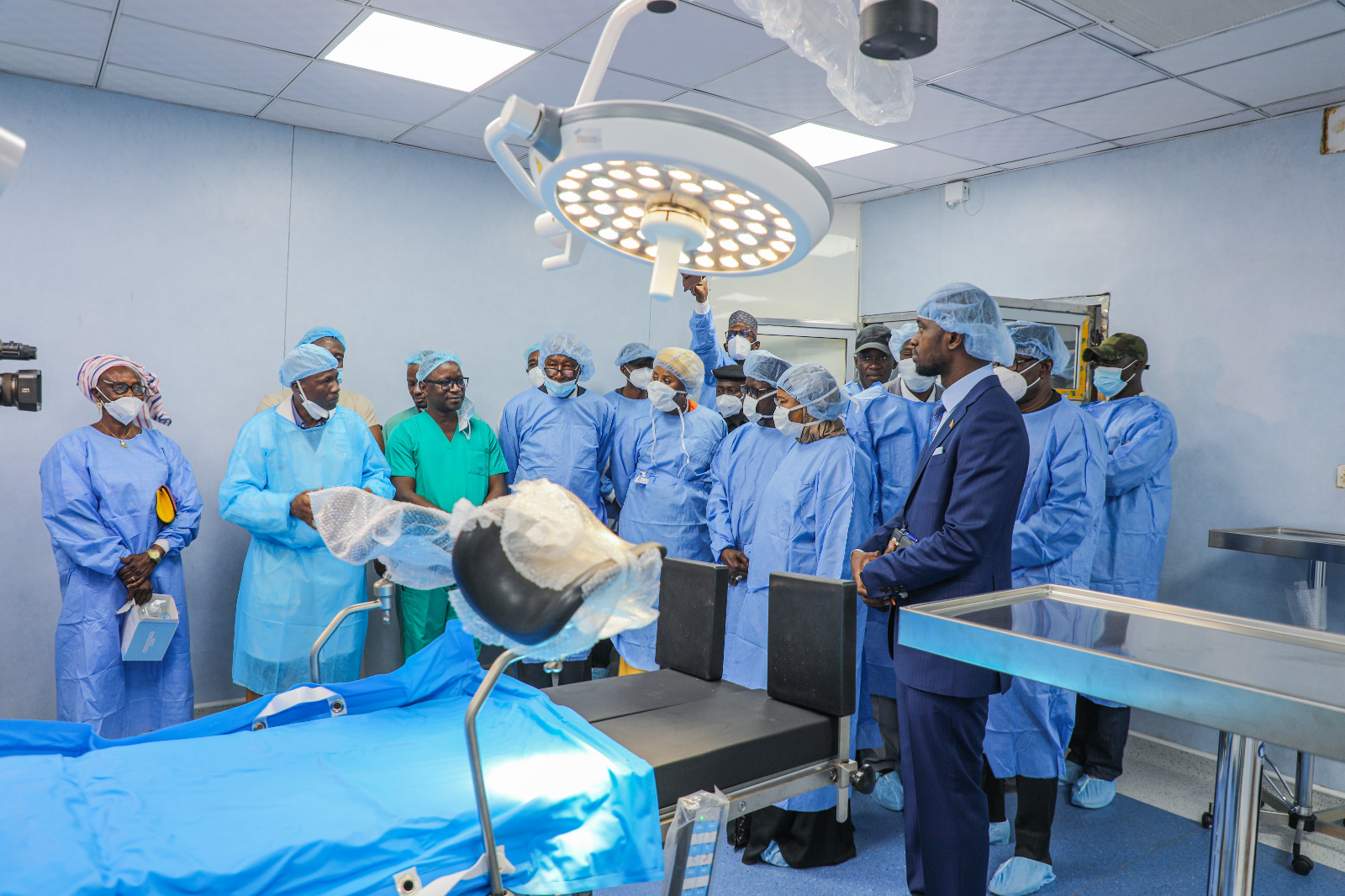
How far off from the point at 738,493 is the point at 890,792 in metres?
1.29

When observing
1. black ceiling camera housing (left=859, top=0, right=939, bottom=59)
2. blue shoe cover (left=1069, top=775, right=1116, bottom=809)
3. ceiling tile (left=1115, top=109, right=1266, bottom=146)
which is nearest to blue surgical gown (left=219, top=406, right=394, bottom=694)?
black ceiling camera housing (left=859, top=0, right=939, bottom=59)

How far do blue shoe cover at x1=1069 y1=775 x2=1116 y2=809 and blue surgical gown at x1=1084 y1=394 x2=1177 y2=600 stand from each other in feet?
2.51

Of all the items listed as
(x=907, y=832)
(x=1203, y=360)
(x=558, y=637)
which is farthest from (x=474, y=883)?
(x=1203, y=360)

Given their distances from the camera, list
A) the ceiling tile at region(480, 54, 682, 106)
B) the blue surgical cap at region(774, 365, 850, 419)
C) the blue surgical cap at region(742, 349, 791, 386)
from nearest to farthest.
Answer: the blue surgical cap at region(774, 365, 850, 419) < the blue surgical cap at region(742, 349, 791, 386) < the ceiling tile at region(480, 54, 682, 106)

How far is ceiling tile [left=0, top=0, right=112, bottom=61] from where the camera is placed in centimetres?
292

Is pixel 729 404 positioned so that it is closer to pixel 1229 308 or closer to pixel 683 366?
pixel 683 366

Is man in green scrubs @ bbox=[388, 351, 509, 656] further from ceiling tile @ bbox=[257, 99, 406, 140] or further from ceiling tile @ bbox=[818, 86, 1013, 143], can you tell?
ceiling tile @ bbox=[818, 86, 1013, 143]

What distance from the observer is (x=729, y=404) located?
13.4ft

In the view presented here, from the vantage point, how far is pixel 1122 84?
11.1ft

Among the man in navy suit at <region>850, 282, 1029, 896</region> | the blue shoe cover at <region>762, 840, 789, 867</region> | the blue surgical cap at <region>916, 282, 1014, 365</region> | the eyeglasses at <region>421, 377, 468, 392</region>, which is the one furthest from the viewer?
the eyeglasses at <region>421, 377, 468, 392</region>

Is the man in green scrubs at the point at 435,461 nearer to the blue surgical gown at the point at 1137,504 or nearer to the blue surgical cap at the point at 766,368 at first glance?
the blue surgical cap at the point at 766,368

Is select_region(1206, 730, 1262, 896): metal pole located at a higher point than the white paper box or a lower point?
A: higher

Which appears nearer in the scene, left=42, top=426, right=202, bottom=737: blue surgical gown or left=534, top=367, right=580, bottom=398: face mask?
left=42, top=426, right=202, bottom=737: blue surgical gown

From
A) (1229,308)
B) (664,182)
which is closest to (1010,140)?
(1229,308)
